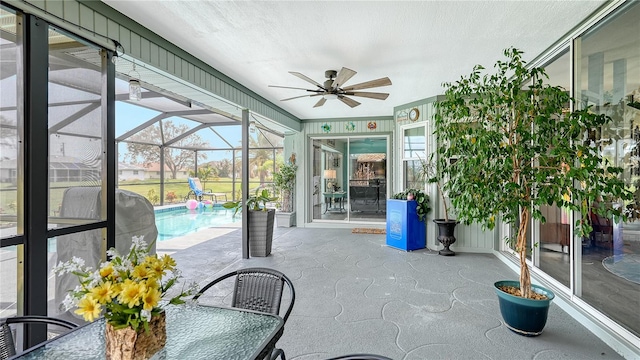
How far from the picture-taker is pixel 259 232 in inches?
199

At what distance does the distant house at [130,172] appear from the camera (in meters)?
10.5

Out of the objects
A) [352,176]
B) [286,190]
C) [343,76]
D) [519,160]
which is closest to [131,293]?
[519,160]

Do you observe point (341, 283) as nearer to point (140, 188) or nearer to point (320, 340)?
point (320, 340)

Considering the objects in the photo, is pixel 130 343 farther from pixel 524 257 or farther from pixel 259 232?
pixel 259 232

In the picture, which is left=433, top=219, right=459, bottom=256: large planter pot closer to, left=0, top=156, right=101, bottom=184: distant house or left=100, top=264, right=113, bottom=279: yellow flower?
left=0, top=156, right=101, bottom=184: distant house

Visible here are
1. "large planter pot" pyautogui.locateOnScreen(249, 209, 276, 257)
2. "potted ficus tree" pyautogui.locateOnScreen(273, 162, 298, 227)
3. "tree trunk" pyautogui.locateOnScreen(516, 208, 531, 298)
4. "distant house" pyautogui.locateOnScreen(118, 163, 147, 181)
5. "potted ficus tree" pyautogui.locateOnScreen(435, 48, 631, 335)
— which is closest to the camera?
"potted ficus tree" pyautogui.locateOnScreen(435, 48, 631, 335)

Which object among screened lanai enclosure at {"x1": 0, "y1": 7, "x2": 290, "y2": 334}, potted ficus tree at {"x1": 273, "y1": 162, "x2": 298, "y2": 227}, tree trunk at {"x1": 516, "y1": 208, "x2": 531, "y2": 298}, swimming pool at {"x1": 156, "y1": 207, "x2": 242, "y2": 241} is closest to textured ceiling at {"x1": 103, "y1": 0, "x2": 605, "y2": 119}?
screened lanai enclosure at {"x1": 0, "y1": 7, "x2": 290, "y2": 334}

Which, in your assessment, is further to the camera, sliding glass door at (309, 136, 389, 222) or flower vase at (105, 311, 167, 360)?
sliding glass door at (309, 136, 389, 222)

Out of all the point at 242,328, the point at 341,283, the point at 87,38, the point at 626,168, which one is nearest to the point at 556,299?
the point at 626,168

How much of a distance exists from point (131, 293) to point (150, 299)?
0.21 feet

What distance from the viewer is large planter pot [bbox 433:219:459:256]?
5.09 metres

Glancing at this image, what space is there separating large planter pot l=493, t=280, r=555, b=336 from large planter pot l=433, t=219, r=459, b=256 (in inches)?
96.5

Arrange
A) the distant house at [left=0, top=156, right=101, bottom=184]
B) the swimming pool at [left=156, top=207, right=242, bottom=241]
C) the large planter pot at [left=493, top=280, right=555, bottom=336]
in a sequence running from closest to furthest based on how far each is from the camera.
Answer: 1. the distant house at [left=0, top=156, right=101, bottom=184]
2. the large planter pot at [left=493, top=280, right=555, bottom=336]
3. the swimming pool at [left=156, top=207, right=242, bottom=241]

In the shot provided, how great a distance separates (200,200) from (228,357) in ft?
40.0
